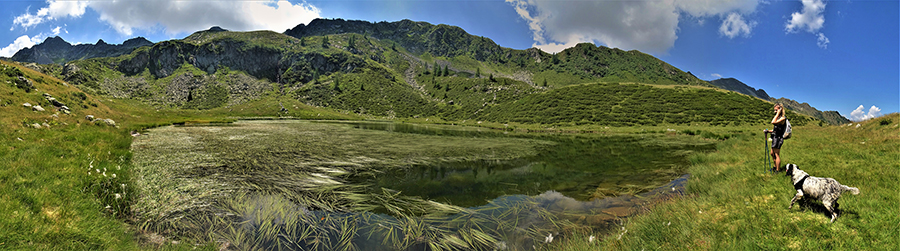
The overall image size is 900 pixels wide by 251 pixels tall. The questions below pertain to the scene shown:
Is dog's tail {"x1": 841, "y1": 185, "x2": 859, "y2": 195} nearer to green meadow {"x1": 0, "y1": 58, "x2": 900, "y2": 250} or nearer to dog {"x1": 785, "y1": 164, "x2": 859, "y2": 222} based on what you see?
dog {"x1": 785, "y1": 164, "x2": 859, "y2": 222}

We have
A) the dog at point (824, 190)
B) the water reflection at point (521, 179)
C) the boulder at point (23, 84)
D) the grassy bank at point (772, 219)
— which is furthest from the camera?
the boulder at point (23, 84)

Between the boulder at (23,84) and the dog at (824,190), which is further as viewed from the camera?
the boulder at (23,84)

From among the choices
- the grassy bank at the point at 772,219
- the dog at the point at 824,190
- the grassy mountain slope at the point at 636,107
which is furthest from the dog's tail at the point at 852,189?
the grassy mountain slope at the point at 636,107

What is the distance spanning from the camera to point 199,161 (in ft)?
46.4

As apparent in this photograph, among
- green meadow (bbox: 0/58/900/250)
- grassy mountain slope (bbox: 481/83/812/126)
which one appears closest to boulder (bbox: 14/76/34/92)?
green meadow (bbox: 0/58/900/250)

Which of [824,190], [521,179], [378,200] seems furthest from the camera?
[521,179]

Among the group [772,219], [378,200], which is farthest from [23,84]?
Answer: [772,219]

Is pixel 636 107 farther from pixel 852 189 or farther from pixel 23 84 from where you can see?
pixel 23 84

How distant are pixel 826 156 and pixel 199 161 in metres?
28.2

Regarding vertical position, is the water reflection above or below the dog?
below

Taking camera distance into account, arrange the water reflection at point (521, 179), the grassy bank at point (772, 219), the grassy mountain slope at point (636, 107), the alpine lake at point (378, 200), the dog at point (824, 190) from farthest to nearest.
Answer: the grassy mountain slope at point (636, 107)
the water reflection at point (521, 179)
the alpine lake at point (378, 200)
the dog at point (824, 190)
the grassy bank at point (772, 219)

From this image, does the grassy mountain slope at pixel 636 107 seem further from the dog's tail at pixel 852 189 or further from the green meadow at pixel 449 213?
the dog's tail at pixel 852 189

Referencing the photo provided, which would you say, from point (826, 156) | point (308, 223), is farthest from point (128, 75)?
point (826, 156)

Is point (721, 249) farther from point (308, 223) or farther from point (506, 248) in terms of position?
point (308, 223)
